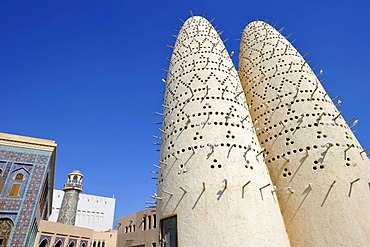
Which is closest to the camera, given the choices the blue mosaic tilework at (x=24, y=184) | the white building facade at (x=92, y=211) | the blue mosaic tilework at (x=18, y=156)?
the blue mosaic tilework at (x=24, y=184)

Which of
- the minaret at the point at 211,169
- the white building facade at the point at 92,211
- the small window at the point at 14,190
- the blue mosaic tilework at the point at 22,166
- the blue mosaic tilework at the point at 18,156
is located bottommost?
the minaret at the point at 211,169

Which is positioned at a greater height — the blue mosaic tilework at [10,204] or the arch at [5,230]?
the blue mosaic tilework at [10,204]

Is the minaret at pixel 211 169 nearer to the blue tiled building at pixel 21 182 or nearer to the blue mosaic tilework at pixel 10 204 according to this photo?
the blue tiled building at pixel 21 182

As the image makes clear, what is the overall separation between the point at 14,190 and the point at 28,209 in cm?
152

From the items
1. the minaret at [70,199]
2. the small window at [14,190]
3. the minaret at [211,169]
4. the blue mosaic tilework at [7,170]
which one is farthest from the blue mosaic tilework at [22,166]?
the minaret at [70,199]

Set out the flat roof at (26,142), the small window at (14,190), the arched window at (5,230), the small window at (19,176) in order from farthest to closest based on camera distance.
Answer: the flat roof at (26,142) → the small window at (19,176) → the small window at (14,190) → the arched window at (5,230)

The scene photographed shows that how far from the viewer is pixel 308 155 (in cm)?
824

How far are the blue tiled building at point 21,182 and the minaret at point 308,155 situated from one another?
14294 millimetres

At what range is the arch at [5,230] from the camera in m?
15.1

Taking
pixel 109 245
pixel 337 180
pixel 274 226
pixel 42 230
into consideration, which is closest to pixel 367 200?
pixel 337 180

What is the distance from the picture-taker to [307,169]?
8039 millimetres

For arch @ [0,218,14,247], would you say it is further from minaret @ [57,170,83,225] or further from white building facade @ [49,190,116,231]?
white building facade @ [49,190,116,231]

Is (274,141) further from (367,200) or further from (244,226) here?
(244,226)

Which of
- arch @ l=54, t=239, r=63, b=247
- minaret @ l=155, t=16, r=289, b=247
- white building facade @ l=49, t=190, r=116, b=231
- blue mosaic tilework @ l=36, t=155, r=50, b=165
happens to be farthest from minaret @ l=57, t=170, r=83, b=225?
minaret @ l=155, t=16, r=289, b=247
